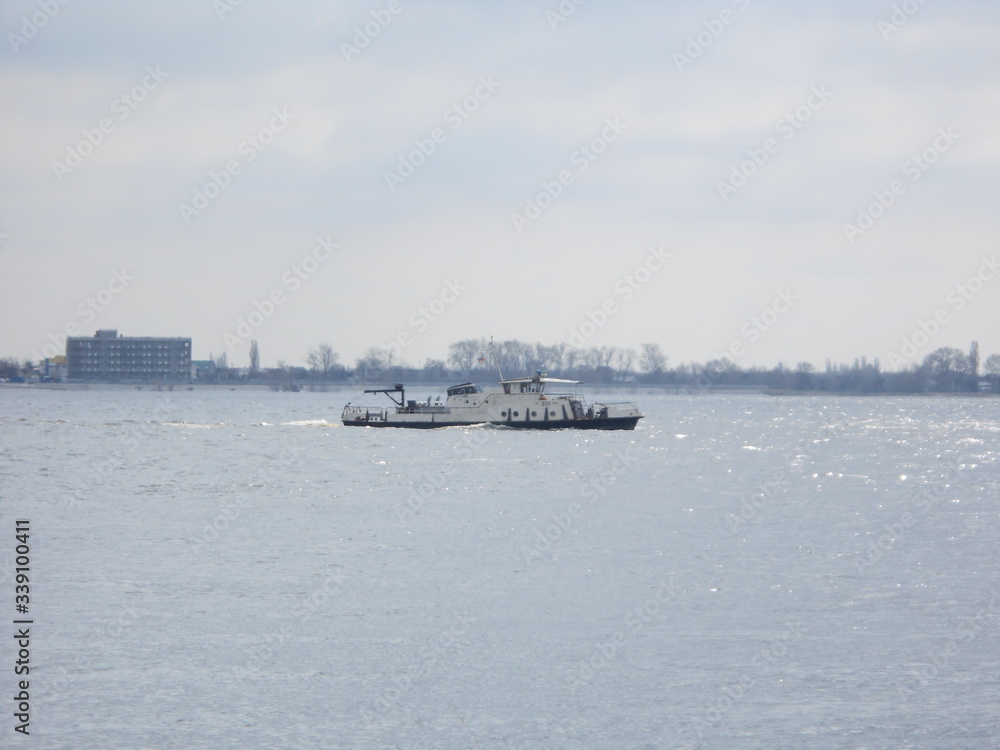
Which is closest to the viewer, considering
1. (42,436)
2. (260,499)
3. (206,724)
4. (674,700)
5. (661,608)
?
(206,724)

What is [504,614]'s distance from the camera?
27469mm

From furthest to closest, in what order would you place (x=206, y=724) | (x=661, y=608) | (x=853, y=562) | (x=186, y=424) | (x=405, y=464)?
(x=186, y=424) < (x=405, y=464) < (x=853, y=562) < (x=661, y=608) < (x=206, y=724)

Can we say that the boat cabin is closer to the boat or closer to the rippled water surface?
the boat

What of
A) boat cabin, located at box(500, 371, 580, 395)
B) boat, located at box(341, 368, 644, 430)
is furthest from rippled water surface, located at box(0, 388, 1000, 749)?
boat cabin, located at box(500, 371, 580, 395)

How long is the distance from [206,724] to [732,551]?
22.5m

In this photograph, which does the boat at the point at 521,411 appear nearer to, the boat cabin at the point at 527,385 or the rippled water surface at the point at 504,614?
the boat cabin at the point at 527,385

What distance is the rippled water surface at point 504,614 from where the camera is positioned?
19641 millimetres

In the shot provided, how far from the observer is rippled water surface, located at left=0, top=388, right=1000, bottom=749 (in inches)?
773

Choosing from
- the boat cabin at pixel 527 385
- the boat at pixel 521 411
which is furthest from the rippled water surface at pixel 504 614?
the boat cabin at pixel 527 385

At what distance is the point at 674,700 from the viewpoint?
68.1 ft

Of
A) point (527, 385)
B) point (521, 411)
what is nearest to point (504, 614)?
point (521, 411)

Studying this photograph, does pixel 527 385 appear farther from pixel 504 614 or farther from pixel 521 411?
pixel 504 614

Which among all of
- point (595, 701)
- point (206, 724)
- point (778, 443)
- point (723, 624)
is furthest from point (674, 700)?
point (778, 443)

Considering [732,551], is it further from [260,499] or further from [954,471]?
[954,471]
